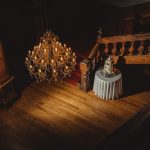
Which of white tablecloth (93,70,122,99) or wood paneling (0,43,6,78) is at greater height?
wood paneling (0,43,6,78)

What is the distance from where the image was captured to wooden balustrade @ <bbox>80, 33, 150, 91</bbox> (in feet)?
26.3

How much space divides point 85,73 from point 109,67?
2.48ft

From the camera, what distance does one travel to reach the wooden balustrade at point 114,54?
8031mm

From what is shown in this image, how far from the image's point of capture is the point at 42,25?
8719 millimetres

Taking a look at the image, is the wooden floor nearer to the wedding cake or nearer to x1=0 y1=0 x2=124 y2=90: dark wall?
the wedding cake

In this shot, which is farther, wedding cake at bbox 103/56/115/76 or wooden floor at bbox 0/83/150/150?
wedding cake at bbox 103/56/115/76

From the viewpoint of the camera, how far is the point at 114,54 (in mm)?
8477

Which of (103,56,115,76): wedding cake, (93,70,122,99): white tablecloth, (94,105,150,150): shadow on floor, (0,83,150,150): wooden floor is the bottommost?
(0,83,150,150): wooden floor

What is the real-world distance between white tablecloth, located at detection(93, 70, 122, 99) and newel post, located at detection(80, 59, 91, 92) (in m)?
0.29

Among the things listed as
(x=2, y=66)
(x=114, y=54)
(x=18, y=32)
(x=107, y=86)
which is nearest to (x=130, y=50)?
(x=114, y=54)

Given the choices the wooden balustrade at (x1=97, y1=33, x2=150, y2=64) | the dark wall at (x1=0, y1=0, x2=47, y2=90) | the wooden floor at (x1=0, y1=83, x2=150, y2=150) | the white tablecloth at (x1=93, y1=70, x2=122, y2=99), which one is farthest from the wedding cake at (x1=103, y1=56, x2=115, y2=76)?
the dark wall at (x1=0, y1=0, x2=47, y2=90)

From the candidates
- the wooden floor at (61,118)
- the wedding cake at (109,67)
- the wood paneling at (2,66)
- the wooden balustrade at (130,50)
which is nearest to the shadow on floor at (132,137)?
the wooden floor at (61,118)

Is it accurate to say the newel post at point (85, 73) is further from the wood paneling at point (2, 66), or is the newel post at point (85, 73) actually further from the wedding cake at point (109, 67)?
the wood paneling at point (2, 66)

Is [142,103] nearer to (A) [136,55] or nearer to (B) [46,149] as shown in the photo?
(A) [136,55]
